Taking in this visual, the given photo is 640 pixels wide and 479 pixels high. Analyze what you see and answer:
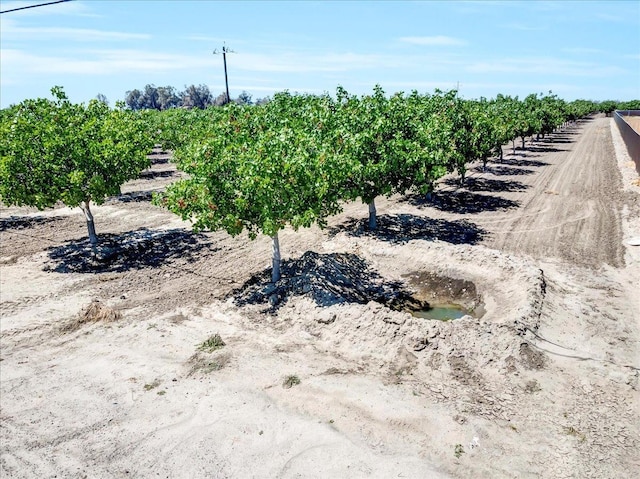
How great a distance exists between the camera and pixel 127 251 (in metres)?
20.4

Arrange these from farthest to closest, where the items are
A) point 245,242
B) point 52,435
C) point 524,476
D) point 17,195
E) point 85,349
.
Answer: point 245,242, point 17,195, point 85,349, point 52,435, point 524,476

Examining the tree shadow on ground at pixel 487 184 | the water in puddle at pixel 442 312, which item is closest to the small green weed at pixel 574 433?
the water in puddle at pixel 442 312

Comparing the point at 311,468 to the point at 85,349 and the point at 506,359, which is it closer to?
the point at 506,359

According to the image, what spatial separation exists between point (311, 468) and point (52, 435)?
19.1ft

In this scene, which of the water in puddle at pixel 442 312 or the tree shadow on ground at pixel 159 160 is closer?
the water in puddle at pixel 442 312

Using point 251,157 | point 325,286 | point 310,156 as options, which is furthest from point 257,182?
point 325,286

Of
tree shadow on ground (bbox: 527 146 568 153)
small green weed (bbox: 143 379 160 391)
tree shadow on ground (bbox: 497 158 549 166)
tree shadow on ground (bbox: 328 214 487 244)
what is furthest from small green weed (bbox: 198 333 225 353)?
tree shadow on ground (bbox: 527 146 568 153)

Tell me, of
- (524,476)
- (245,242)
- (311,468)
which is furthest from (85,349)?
(524,476)

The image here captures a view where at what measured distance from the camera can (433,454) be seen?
347 inches

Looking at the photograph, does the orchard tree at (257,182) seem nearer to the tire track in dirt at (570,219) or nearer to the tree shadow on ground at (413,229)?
the tree shadow on ground at (413,229)

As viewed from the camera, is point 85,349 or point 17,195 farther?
point 17,195

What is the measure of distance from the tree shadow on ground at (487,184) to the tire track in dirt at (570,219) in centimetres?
122

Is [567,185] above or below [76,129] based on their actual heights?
below

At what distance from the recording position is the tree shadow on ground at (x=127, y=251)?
18875mm
